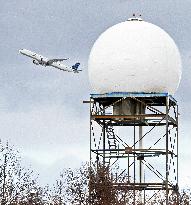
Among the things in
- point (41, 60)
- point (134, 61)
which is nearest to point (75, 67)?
point (41, 60)

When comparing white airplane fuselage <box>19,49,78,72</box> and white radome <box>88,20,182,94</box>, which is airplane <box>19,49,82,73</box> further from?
white radome <box>88,20,182,94</box>

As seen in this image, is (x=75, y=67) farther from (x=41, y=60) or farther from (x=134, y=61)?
(x=134, y=61)

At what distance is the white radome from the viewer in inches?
2116

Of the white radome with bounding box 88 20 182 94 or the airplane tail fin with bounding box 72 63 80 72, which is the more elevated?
the airplane tail fin with bounding box 72 63 80 72

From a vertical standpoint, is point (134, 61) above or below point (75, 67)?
below

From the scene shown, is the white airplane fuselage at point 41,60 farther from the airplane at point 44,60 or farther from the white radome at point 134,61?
the white radome at point 134,61

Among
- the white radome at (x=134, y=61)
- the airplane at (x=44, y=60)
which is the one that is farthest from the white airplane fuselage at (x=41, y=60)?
the white radome at (x=134, y=61)

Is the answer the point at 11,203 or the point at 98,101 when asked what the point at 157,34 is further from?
the point at 11,203

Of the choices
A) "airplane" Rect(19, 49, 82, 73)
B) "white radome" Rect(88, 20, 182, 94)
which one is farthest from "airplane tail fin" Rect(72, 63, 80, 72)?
"white radome" Rect(88, 20, 182, 94)

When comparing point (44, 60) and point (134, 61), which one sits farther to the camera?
point (44, 60)

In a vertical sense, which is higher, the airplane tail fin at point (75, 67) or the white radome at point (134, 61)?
the airplane tail fin at point (75, 67)

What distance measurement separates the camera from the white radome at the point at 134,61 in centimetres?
5375

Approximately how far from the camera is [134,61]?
177ft

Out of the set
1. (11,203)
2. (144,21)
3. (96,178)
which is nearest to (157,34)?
(144,21)
